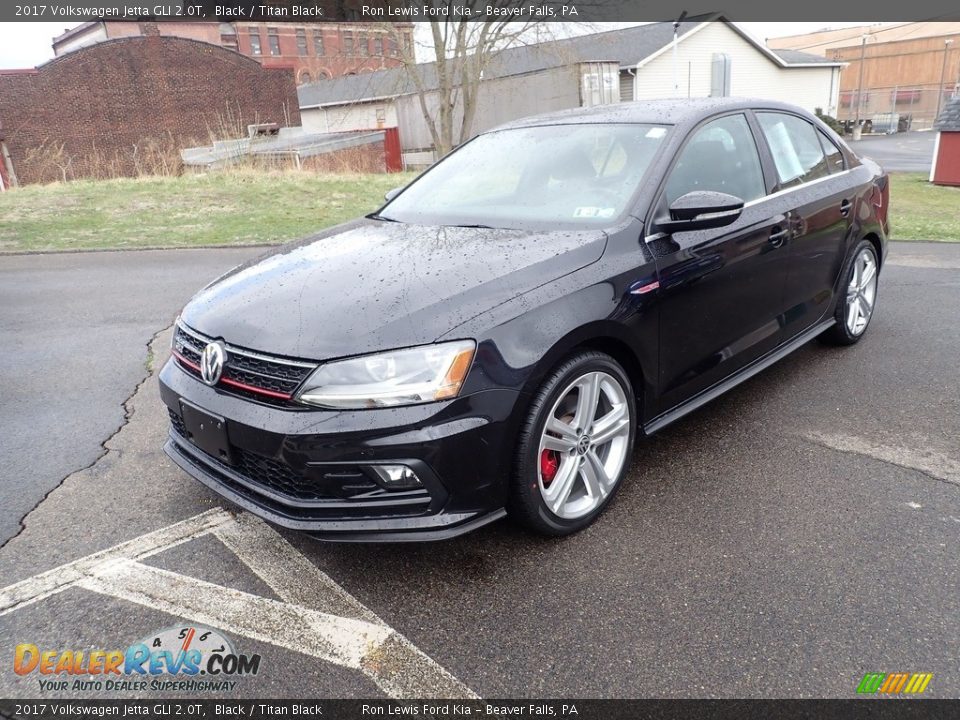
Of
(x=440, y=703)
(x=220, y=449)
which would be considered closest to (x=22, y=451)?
(x=220, y=449)

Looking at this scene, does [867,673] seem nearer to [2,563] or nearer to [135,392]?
[2,563]

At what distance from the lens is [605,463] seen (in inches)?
121

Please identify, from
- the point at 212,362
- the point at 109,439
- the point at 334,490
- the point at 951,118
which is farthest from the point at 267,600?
the point at 951,118

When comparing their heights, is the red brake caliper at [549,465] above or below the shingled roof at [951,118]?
below

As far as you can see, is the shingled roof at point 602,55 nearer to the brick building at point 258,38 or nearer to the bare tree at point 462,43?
the brick building at point 258,38

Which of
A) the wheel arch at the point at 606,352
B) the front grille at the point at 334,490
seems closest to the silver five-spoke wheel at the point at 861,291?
the wheel arch at the point at 606,352

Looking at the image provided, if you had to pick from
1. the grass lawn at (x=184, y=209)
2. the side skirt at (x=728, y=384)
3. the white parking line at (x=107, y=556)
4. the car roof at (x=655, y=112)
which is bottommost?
the white parking line at (x=107, y=556)

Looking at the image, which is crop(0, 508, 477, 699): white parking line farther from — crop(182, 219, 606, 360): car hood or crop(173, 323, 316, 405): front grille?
crop(182, 219, 606, 360): car hood

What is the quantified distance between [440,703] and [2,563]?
198 centimetres

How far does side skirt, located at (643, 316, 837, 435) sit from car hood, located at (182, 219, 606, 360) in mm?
902

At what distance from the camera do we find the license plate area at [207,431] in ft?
8.63

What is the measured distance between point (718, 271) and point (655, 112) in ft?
3.22

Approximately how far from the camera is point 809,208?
4.10m

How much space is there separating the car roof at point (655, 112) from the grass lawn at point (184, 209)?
7238 millimetres
